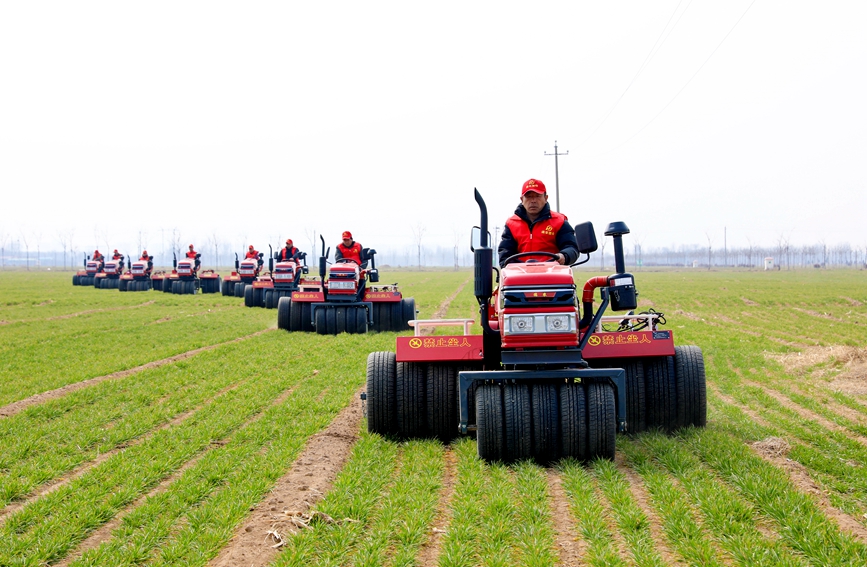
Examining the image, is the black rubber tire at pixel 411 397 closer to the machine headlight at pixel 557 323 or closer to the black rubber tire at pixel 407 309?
the machine headlight at pixel 557 323

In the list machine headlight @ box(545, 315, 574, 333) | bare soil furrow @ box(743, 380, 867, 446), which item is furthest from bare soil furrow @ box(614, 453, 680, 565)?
bare soil furrow @ box(743, 380, 867, 446)

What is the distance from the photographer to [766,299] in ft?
108

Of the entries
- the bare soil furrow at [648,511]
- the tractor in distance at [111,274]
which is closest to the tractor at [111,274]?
the tractor in distance at [111,274]

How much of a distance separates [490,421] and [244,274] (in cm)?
2996

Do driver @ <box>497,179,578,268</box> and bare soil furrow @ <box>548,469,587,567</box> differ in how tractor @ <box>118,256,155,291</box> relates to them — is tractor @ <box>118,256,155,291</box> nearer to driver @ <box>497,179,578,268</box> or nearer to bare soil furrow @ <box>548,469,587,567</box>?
driver @ <box>497,179,578,268</box>

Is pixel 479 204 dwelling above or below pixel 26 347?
above

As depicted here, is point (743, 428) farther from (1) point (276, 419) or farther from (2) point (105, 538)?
(2) point (105, 538)

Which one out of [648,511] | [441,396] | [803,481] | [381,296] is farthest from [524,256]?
[381,296]

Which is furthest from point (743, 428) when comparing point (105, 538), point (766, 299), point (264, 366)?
point (766, 299)

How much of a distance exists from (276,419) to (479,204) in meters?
3.79

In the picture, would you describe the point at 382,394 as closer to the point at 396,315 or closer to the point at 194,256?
the point at 396,315

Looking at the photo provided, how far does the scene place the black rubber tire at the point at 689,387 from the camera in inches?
279

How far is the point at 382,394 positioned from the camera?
22.8ft

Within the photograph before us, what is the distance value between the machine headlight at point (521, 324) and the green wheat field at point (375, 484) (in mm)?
1196
